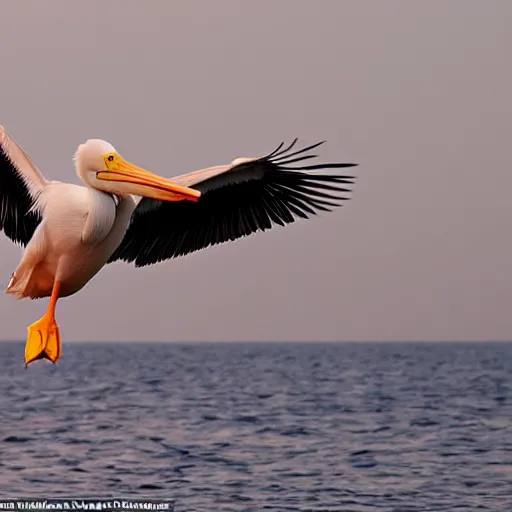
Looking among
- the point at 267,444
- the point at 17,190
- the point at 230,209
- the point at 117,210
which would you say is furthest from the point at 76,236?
the point at 267,444

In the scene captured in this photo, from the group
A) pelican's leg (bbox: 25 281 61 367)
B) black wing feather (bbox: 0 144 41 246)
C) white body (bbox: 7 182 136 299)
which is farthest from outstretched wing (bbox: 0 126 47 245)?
pelican's leg (bbox: 25 281 61 367)

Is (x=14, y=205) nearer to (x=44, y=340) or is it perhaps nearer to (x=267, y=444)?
(x=44, y=340)

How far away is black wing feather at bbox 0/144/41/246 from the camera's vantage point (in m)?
6.62

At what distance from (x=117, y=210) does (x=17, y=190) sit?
1031 mm

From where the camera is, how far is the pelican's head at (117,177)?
574 cm

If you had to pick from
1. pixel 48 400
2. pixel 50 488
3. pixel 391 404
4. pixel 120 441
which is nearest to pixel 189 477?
pixel 50 488

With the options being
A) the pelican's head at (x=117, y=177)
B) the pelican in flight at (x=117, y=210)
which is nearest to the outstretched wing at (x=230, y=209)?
the pelican in flight at (x=117, y=210)

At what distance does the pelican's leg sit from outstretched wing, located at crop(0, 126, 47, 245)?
755mm

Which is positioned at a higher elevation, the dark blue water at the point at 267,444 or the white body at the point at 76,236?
the white body at the point at 76,236

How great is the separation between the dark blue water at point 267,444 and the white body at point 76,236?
711 mm

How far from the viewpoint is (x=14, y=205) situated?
676cm

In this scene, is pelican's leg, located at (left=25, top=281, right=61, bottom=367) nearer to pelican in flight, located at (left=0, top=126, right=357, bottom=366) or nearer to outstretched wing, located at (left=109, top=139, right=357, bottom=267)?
pelican in flight, located at (left=0, top=126, right=357, bottom=366)

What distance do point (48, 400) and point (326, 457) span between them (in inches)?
1092

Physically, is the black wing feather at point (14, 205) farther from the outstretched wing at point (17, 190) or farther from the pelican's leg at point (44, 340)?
the pelican's leg at point (44, 340)
